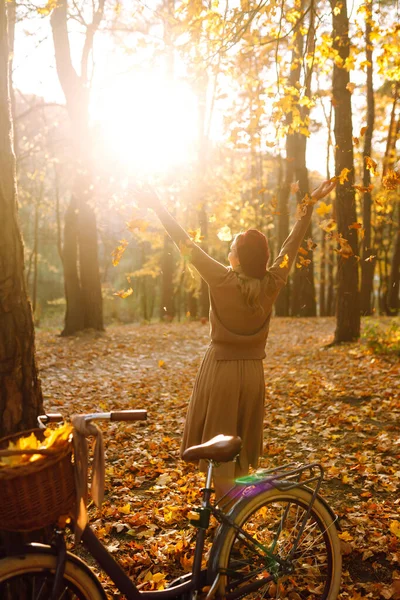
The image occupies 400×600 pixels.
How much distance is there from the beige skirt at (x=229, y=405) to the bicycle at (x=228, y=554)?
0.67 metres

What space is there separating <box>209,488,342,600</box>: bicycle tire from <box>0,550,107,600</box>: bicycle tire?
2.16 ft

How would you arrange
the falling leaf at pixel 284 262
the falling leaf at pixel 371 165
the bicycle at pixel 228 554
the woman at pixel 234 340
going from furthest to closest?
the falling leaf at pixel 371 165 < the falling leaf at pixel 284 262 < the woman at pixel 234 340 < the bicycle at pixel 228 554


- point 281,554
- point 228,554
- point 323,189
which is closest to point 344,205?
point 323,189

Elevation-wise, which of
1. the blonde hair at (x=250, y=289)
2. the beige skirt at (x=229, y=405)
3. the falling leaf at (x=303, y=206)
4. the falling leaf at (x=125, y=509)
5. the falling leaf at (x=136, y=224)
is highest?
the falling leaf at (x=303, y=206)

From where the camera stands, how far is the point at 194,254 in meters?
3.45

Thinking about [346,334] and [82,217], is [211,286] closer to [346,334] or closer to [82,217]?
[346,334]

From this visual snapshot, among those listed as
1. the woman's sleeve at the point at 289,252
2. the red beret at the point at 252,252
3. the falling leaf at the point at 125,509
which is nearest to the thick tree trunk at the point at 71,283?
the falling leaf at the point at 125,509

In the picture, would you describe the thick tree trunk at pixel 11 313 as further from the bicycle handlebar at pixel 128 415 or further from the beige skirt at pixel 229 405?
the beige skirt at pixel 229 405

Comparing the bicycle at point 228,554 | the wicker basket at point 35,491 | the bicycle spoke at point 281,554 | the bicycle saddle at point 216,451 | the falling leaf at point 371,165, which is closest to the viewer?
the wicker basket at point 35,491

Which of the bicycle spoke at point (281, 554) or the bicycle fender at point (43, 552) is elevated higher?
the bicycle fender at point (43, 552)

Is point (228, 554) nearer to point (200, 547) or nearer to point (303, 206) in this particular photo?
point (200, 547)

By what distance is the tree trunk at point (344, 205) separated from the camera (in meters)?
10.6

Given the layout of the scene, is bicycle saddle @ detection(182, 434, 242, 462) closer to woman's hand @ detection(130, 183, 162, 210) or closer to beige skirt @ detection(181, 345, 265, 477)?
beige skirt @ detection(181, 345, 265, 477)

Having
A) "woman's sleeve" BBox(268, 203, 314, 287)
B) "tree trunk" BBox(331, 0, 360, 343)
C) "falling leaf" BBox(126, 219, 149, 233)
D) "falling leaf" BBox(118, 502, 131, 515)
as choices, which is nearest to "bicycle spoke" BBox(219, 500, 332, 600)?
"woman's sleeve" BBox(268, 203, 314, 287)
